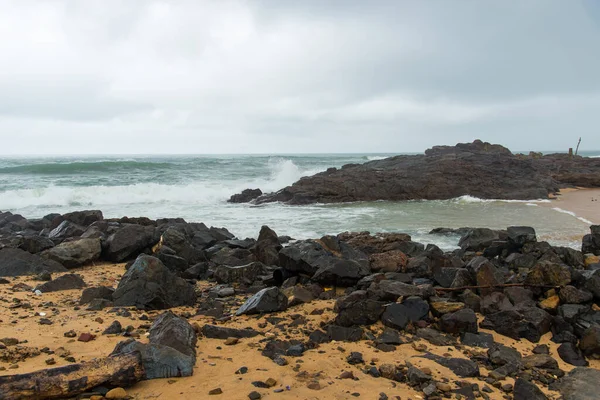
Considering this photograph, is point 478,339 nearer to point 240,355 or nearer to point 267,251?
point 240,355

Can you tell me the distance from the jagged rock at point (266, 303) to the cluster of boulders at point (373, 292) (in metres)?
0.01

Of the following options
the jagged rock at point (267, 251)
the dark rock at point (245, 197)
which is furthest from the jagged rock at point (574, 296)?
the dark rock at point (245, 197)

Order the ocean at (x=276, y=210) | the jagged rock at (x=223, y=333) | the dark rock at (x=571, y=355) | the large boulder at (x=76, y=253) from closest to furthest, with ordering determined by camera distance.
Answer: the dark rock at (x=571, y=355), the jagged rock at (x=223, y=333), the large boulder at (x=76, y=253), the ocean at (x=276, y=210)

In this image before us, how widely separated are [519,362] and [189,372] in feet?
9.52

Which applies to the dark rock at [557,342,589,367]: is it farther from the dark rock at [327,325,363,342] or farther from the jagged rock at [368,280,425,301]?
the dark rock at [327,325,363,342]

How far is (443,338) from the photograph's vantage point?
4262 mm

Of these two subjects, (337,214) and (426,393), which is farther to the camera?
(337,214)

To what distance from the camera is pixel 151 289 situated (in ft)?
17.1

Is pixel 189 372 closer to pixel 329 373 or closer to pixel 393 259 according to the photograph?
pixel 329 373

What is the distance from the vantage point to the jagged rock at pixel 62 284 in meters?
5.89

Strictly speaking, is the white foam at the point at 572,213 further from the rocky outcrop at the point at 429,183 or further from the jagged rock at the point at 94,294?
the jagged rock at the point at 94,294

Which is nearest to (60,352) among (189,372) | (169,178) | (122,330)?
(122,330)

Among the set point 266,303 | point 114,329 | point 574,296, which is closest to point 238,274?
point 266,303

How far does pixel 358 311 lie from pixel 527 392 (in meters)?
1.74
